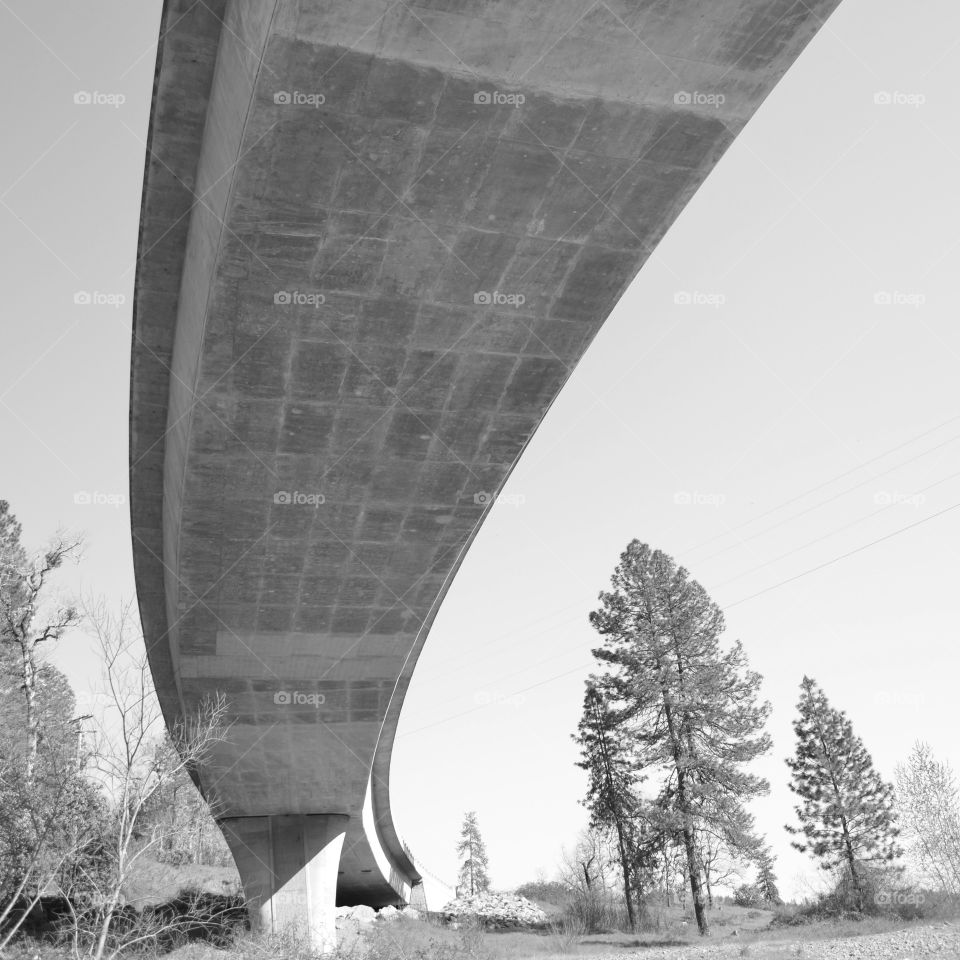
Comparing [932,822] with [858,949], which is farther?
[932,822]

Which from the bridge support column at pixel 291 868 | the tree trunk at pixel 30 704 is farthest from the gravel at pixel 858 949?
the tree trunk at pixel 30 704

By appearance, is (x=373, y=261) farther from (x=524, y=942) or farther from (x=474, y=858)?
(x=474, y=858)

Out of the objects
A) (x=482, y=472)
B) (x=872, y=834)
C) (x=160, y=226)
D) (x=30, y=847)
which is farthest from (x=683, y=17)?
(x=872, y=834)

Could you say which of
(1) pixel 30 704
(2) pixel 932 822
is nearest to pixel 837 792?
(2) pixel 932 822

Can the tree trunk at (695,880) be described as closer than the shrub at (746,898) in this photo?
Yes

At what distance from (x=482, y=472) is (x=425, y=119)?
597cm

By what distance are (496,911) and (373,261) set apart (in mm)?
29680

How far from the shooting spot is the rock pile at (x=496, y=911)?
103ft

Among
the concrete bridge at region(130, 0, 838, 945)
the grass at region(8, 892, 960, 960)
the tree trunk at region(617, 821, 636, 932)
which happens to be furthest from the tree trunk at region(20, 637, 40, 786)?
the tree trunk at region(617, 821, 636, 932)

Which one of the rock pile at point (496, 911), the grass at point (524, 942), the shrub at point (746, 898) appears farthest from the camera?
the shrub at point (746, 898)

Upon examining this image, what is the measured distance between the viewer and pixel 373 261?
9.39 m

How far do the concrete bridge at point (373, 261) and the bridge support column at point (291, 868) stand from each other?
7014 mm

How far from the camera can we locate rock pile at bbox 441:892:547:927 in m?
31.3

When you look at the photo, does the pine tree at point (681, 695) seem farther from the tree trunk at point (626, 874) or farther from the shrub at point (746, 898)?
the shrub at point (746, 898)
